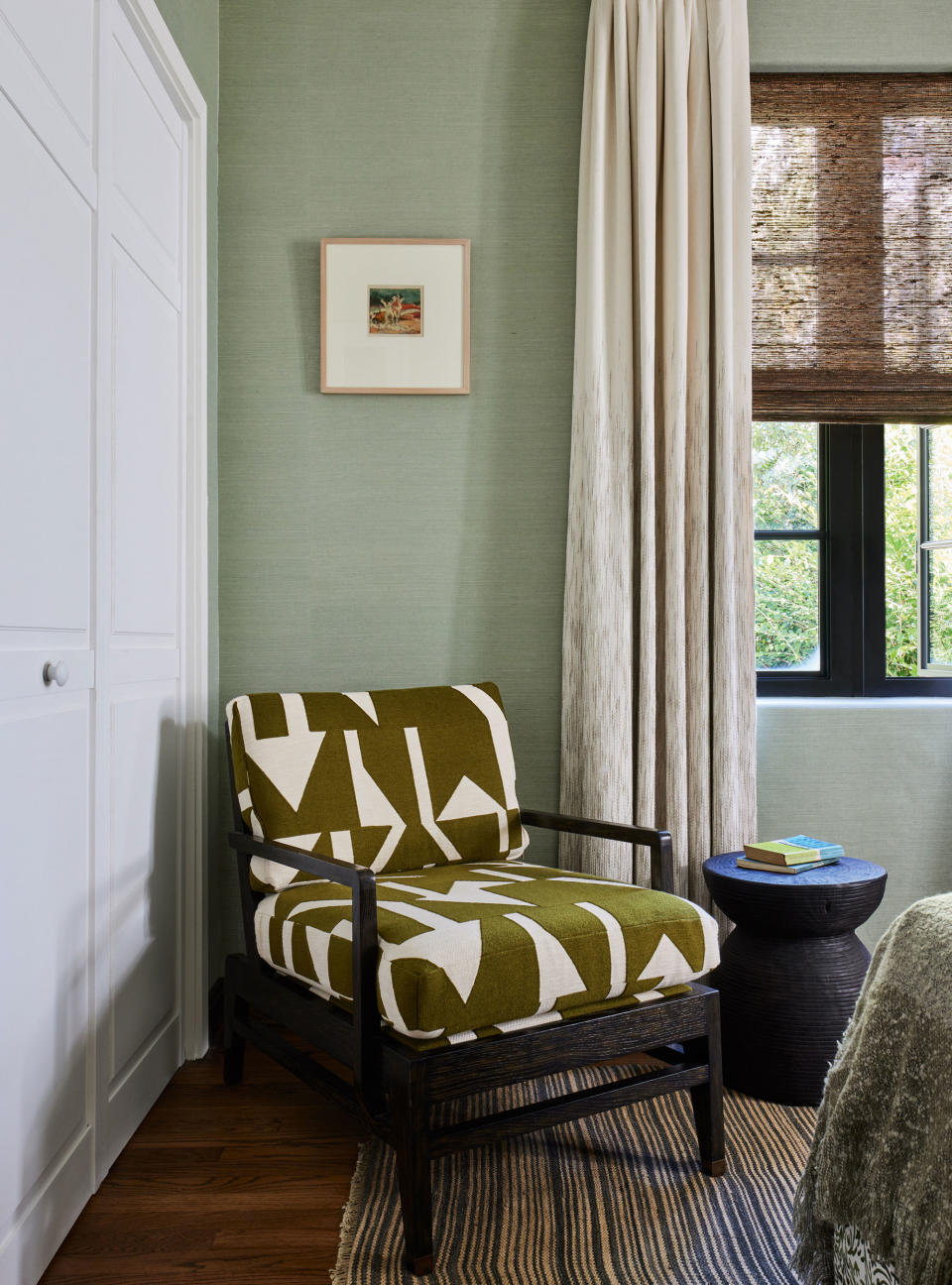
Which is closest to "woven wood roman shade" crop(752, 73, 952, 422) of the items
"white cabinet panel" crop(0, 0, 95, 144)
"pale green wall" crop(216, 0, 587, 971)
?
"pale green wall" crop(216, 0, 587, 971)

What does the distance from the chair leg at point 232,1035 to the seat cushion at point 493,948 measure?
0.76 feet

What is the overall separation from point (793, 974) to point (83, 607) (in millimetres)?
1538

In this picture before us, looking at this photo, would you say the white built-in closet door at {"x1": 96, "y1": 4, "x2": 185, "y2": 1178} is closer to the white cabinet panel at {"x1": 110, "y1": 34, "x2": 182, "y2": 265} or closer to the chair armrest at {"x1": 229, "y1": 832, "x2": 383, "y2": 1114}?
Answer: the white cabinet panel at {"x1": 110, "y1": 34, "x2": 182, "y2": 265}

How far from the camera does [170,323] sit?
207cm

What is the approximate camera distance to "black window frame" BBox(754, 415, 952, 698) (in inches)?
104

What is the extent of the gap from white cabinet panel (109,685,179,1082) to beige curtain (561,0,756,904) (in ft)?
3.18

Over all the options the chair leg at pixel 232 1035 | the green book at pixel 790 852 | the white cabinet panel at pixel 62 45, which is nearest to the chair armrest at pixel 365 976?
the chair leg at pixel 232 1035

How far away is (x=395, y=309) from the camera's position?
2449 millimetres

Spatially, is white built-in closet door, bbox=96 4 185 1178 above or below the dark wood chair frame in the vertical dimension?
above

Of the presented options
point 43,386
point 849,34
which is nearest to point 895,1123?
point 43,386

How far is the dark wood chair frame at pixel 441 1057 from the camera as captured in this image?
4.70 feet

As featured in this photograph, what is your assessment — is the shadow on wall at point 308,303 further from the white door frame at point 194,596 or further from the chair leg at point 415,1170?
the chair leg at point 415,1170

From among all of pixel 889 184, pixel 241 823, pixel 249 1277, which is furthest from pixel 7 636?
pixel 889 184

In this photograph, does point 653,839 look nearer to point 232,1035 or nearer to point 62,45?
point 232,1035
